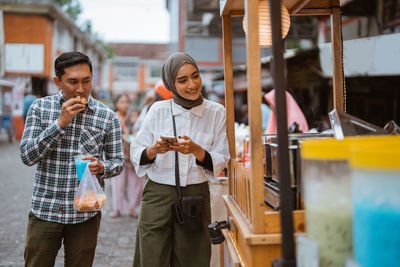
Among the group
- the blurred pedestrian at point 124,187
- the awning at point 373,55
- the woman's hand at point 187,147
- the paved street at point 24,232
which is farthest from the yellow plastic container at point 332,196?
the blurred pedestrian at point 124,187

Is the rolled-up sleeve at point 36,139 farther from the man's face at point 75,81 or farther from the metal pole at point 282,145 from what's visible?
the metal pole at point 282,145

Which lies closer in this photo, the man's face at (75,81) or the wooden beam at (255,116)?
the wooden beam at (255,116)

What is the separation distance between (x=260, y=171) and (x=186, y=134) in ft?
3.55

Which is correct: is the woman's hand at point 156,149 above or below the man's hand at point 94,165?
above

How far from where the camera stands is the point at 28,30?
1838cm

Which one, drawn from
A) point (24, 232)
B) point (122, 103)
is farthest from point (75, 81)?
point (122, 103)

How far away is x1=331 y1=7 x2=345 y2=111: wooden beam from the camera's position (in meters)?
2.66

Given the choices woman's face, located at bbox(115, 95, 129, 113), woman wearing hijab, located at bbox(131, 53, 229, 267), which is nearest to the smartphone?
woman wearing hijab, located at bbox(131, 53, 229, 267)

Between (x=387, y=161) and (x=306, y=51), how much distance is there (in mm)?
5919

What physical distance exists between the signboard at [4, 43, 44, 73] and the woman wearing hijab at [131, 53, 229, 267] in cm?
1829

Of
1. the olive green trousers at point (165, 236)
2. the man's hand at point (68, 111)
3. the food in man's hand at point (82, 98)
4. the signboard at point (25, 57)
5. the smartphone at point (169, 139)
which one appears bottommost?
the olive green trousers at point (165, 236)

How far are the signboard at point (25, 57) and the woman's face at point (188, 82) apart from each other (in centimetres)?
1837

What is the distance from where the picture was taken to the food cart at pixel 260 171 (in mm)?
1261

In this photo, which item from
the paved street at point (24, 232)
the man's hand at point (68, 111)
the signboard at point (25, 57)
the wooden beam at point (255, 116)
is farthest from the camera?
the signboard at point (25, 57)
